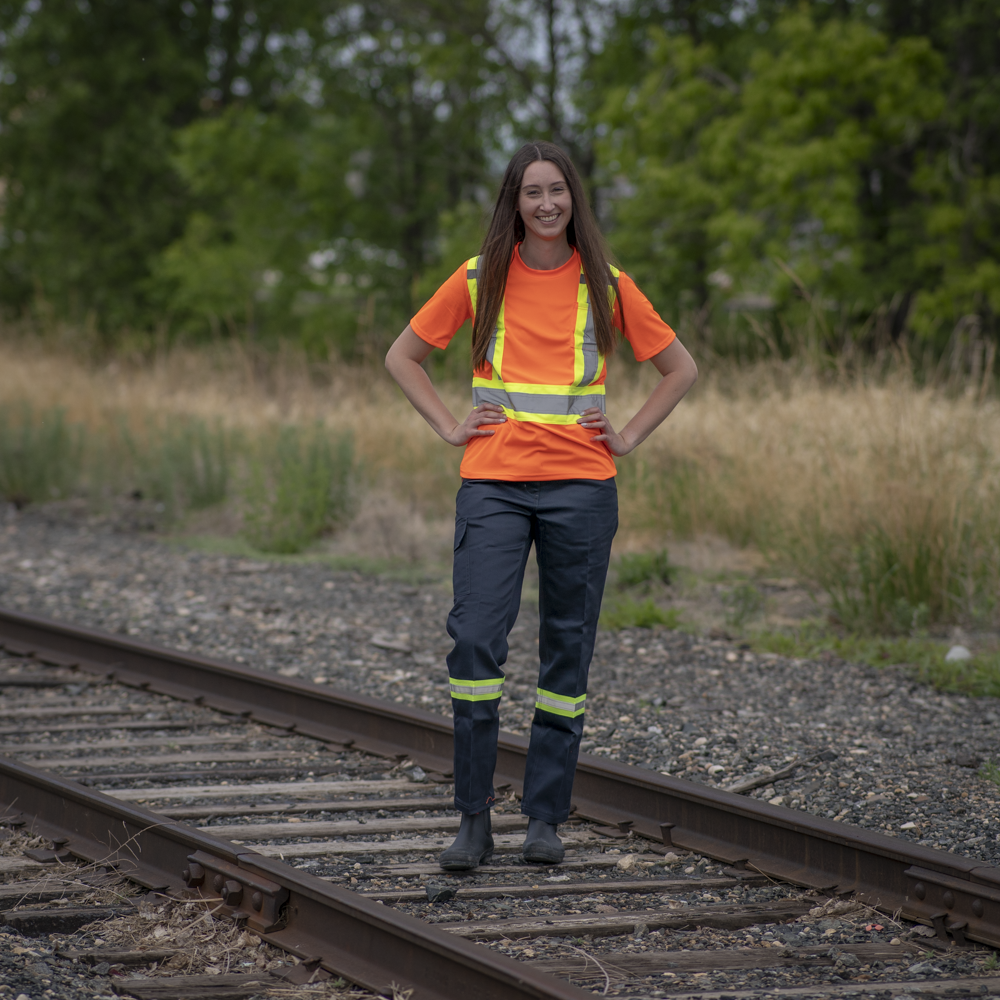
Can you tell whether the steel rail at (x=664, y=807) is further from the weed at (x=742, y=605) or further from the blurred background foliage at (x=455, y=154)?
the blurred background foliage at (x=455, y=154)

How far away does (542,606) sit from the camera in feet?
12.2

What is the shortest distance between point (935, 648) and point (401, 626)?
3.09 meters

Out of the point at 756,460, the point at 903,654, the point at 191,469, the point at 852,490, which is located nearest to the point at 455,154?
the point at 191,469

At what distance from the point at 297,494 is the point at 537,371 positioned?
689 centimetres

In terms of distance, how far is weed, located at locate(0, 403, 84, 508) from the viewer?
Result: 12.3 m

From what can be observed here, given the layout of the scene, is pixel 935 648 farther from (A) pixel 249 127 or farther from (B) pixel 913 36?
(A) pixel 249 127

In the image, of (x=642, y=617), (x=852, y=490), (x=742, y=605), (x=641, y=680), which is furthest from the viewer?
(x=742, y=605)

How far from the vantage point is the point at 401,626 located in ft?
24.0

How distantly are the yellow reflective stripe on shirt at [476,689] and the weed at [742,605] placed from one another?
3.64 metres

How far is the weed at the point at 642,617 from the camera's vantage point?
7145 mm

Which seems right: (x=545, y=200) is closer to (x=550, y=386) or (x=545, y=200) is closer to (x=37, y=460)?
(x=550, y=386)

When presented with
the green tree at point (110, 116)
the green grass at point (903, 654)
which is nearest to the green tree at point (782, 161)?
the green grass at point (903, 654)

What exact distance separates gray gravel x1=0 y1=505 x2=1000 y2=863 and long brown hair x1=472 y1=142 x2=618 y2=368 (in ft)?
6.61

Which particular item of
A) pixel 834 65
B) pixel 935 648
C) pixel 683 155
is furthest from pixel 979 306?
pixel 935 648
